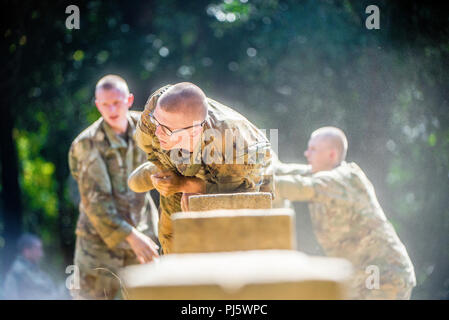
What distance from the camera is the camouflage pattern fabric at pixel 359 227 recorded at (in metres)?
4.52

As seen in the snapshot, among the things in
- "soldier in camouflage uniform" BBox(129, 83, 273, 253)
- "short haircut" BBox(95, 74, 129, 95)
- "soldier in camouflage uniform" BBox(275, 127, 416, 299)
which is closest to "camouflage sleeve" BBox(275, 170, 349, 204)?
"soldier in camouflage uniform" BBox(275, 127, 416, 299)

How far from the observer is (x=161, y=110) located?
303 centimetres

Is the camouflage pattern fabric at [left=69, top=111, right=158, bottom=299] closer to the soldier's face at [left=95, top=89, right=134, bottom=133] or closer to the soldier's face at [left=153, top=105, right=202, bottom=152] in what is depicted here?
the soldier's face at [left=95, top=89, right=134, bottom=133]

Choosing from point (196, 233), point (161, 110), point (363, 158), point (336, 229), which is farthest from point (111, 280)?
point (196, 233)

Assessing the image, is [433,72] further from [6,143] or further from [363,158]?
[6,143]

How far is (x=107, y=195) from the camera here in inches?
196

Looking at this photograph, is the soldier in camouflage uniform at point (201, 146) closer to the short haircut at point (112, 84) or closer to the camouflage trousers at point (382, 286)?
the camouflage trousers at point (382, 286)

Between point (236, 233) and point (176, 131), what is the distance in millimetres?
1202

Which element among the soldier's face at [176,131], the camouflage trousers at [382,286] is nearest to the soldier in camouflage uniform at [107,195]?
the camouflage trousers at [382,286]

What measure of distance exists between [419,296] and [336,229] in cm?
230

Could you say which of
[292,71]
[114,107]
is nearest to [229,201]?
[114,107]

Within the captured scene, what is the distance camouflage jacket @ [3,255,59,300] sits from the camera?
263 inches

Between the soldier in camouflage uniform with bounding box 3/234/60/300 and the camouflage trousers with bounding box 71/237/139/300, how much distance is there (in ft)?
5.93

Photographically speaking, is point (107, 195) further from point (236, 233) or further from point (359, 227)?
point (236, 233)
